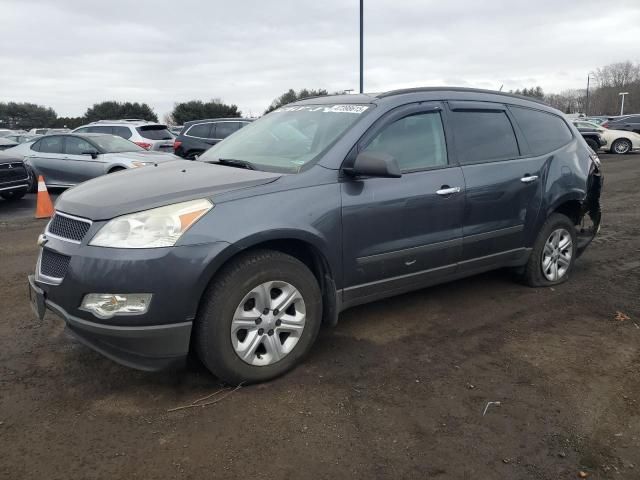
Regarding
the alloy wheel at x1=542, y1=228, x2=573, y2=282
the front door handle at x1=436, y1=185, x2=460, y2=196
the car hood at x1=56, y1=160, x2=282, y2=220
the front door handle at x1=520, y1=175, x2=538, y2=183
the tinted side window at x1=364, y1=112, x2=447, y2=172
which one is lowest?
the alloy wheel at x1=542, y1=228, x2=573, y2=282

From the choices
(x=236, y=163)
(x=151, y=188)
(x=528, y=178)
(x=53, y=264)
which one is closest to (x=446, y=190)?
(x=528, y=178)

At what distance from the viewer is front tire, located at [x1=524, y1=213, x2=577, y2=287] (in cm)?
484

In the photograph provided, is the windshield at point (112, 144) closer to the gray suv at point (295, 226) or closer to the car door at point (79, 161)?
the car door at point (79, 161)

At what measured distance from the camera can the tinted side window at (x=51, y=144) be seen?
11797 millimetres

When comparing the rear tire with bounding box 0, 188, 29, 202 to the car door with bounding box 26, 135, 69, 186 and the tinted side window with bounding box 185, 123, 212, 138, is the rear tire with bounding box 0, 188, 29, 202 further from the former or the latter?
the tinted side window with bounding box 185, 123, 212, 138

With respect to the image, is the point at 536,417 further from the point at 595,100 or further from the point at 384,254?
the point at 595,100

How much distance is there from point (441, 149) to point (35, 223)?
7.11m

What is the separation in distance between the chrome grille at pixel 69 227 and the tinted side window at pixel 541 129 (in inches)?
143

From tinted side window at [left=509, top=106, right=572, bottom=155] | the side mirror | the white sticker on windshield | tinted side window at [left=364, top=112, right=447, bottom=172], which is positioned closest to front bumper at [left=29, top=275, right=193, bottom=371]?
the side mirror

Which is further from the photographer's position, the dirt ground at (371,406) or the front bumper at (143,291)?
the front bumper at (143,291)

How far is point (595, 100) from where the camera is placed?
91000 millimetres

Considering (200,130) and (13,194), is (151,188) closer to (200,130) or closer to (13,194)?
(13,194)

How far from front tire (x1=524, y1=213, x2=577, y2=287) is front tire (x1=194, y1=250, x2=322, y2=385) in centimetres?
244

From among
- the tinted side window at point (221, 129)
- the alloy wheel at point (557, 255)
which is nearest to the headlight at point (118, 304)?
the alloy wheel at point (557, 255)
